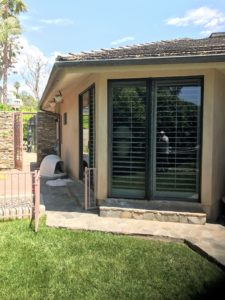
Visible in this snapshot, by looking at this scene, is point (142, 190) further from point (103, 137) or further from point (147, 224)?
point (103, 137)

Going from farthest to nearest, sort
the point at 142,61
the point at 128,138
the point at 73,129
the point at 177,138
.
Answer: the point at 73,129 < the point at 128,138 < the point at 177,138 < the point at 142,61

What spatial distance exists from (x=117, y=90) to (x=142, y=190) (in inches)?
91.7

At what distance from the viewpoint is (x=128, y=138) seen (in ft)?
27.0

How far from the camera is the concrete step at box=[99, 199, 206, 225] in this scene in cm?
749

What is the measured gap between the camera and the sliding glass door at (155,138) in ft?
25.6

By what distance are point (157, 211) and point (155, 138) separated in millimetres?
1597

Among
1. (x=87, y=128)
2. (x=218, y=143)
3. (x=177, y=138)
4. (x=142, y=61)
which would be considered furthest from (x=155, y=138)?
(x=87, y=128)

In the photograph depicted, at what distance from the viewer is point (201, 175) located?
305 inches

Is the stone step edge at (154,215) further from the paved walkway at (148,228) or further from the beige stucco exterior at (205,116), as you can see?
the beige stucco exterior at (205,116)

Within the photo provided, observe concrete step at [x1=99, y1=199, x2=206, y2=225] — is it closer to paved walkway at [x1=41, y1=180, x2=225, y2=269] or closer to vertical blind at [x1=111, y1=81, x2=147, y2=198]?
paved walkway at [x1=41, y1=180, x2=225, y2=269]

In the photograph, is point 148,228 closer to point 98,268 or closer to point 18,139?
point 98,268

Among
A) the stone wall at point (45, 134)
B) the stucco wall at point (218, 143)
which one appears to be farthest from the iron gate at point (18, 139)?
the stucco wall at point (218, 143)

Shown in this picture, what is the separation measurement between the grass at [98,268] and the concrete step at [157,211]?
110 cm

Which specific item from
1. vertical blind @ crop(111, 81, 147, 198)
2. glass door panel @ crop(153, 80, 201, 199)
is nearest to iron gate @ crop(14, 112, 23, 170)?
vertical blind @ crop(111, 81, 147, 198)
